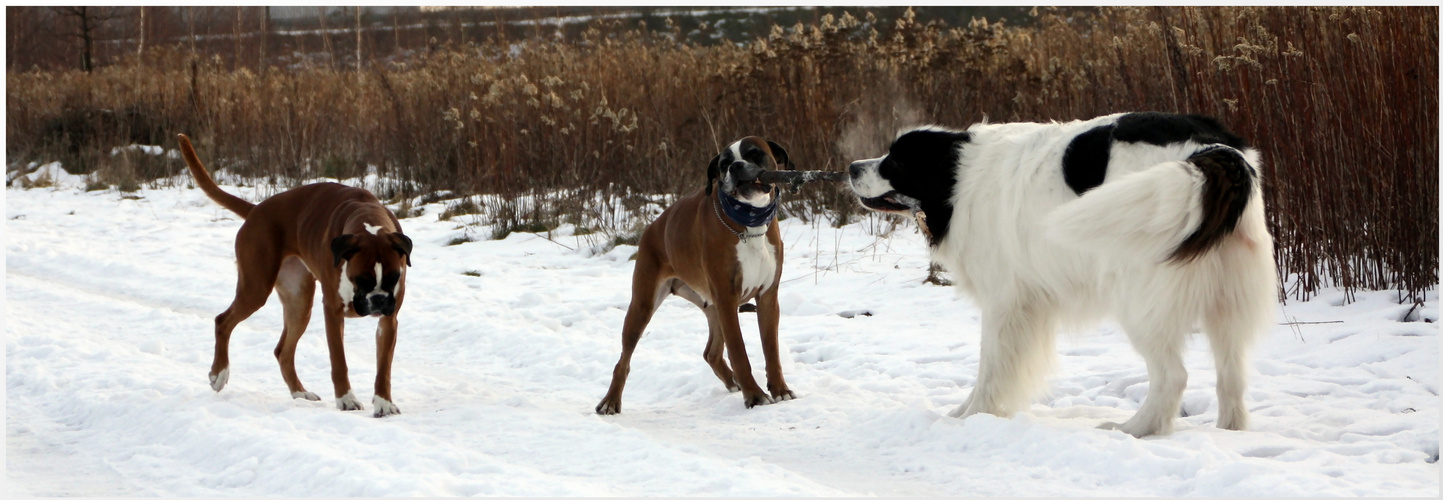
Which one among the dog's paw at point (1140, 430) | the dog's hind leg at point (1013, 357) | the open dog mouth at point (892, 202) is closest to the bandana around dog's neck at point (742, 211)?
the open dog mouth at point (892, 202)

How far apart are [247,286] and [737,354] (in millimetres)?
2304

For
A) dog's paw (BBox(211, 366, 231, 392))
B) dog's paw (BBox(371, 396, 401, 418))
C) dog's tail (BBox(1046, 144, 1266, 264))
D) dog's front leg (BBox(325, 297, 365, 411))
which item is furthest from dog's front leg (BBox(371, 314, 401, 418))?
dog's tail (BBox(1046, 144, 1266, 264))

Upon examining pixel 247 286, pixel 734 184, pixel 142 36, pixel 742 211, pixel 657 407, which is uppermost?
pixel 142 36

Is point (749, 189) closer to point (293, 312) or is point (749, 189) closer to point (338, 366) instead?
point (338, 366)

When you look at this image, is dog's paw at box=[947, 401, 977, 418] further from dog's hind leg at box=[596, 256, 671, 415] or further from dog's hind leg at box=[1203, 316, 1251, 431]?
dog's hind leg at box=[596, 256, 671, 415]

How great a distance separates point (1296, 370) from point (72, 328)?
635cm

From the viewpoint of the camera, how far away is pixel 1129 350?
5453mm

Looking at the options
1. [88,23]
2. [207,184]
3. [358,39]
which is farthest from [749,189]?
[88,23]

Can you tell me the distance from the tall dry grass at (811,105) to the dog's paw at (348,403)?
15.3ft

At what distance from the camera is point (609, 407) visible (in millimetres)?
4637

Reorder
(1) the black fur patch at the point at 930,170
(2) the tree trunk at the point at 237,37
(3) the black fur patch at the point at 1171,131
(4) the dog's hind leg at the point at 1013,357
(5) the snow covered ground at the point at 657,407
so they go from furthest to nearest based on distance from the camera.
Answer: (2) the tree trunk at the point at 237,37 < (1) the black fur patch at the point at 930,170 < (4) the dog's hind leg at the point at 1013,357 < (3) the black fur patch at the point at 1171,131 < (5) the snow covered ground at the point at 657,407

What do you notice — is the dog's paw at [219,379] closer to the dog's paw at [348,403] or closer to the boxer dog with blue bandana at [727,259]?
the dog's paw at [348,403]

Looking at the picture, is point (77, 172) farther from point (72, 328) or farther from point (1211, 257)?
point (1211, 257)

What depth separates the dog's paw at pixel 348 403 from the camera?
465cm
